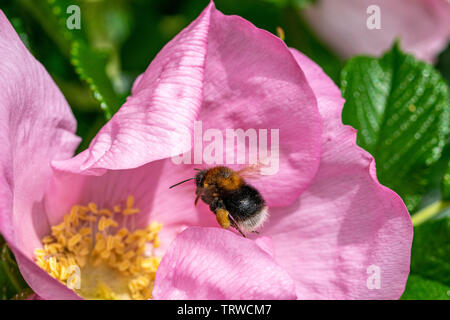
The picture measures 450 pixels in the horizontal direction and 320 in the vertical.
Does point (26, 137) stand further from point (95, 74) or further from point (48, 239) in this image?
point (95, 74)

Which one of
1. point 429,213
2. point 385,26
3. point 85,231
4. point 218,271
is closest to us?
point 218,271

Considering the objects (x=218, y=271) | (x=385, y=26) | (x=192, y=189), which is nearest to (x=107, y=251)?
(x=192, y=189)

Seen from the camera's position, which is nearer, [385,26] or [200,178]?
[200,178]

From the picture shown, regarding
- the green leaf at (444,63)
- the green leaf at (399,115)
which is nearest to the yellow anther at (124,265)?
the green leaf at (399,115)

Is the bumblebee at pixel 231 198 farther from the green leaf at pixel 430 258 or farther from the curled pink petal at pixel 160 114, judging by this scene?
the green leaf at pixel 430 258

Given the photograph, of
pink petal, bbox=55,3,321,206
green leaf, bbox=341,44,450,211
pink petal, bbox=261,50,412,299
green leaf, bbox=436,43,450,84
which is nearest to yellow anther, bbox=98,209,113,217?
pink petal, bbox=55,3,321,206

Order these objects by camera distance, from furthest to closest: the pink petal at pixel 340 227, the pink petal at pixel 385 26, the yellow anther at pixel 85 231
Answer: the pink petal at pixel 385 26 → the yellow anther at pixel 85 231 → the pink petal at pixel 340 227

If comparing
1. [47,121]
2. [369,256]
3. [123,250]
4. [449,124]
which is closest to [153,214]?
[123,250]
